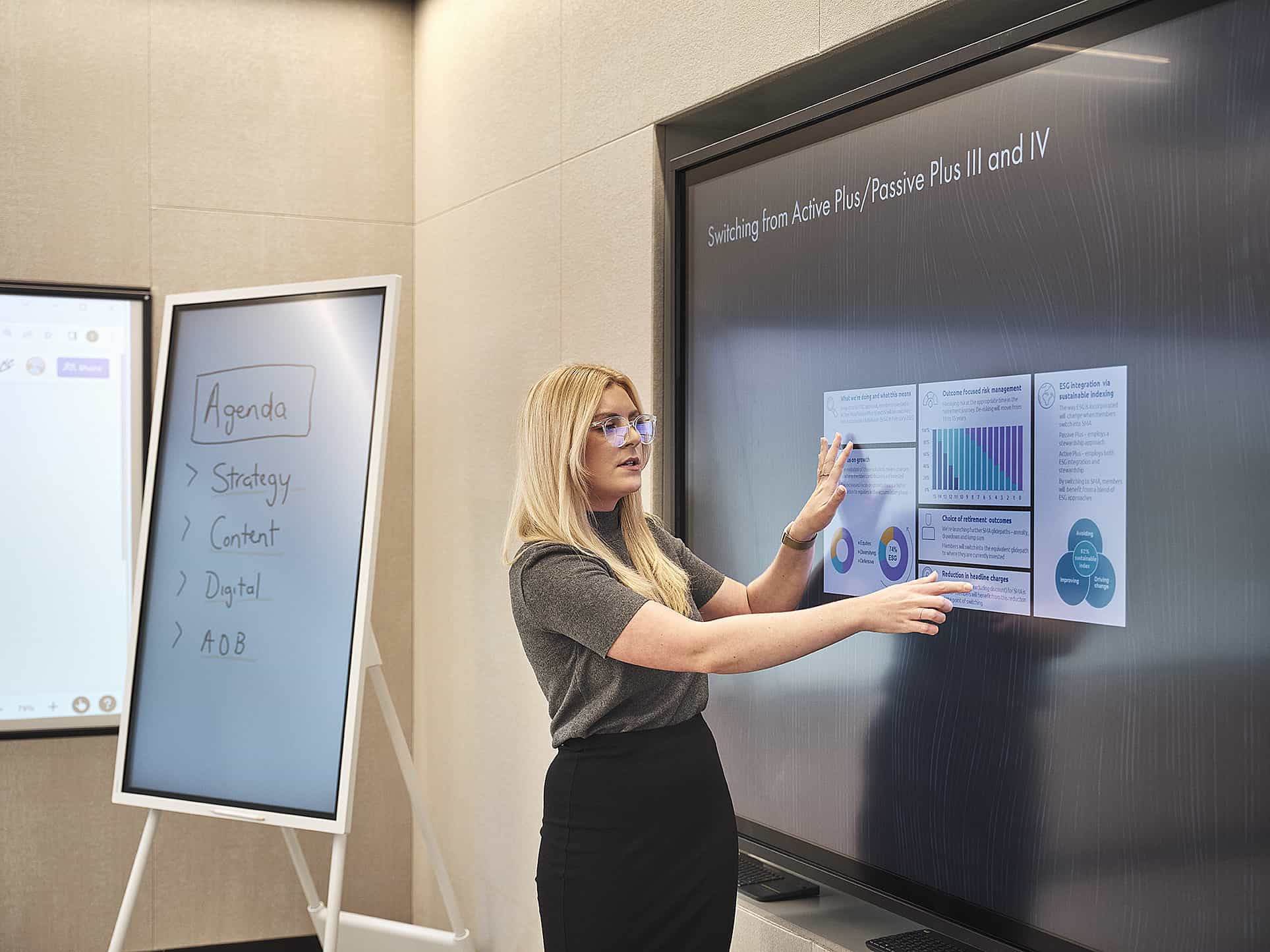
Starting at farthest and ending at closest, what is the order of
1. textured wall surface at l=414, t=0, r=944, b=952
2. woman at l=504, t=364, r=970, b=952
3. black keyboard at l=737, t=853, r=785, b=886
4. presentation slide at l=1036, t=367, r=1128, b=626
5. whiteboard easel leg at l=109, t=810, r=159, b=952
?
whiteboard easel leg at l=109, t=810, r=159, b=952 → textured wall surface at l=414, t=0, r=944, b=952 → black keyboard at l=737, t=853, r=785, b=886 → woman at l=504, t=364, r=970, b=952 → presentation slide at l=1036, t=367, r=1128, b=626

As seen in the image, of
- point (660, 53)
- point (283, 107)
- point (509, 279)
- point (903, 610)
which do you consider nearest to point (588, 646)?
point (903, 610)

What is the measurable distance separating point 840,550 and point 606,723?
51 centimetres

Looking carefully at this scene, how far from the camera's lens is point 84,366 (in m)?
3.47

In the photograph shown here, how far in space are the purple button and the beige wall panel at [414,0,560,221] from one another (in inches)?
43.1

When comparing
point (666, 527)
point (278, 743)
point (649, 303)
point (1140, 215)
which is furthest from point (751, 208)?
point (278, 743)

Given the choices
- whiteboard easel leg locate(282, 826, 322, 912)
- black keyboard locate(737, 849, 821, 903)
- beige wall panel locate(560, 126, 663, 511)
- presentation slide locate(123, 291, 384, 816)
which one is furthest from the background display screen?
whiteboard easel leg locate(282, 826, 322, 912)

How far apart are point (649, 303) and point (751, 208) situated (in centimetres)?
39

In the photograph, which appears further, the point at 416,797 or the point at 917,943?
the point at 416,797

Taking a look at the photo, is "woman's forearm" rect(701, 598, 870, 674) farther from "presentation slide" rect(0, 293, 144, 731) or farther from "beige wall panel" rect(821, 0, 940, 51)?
"presentation slide" rect(0, 293, 144, 731)

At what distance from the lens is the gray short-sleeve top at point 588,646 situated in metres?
1.68

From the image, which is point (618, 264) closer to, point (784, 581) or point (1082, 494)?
point (784, 581)

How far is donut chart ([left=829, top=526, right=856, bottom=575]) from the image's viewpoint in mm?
1945

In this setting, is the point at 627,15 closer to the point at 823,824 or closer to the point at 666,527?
the point at 666,527

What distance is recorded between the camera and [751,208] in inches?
86.4
